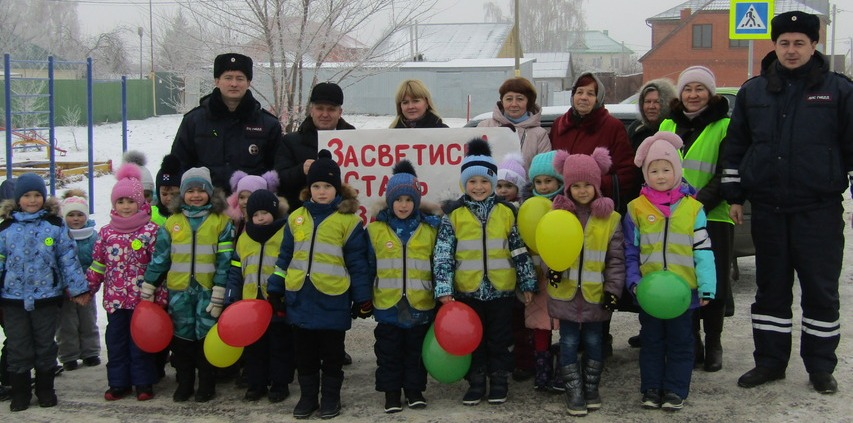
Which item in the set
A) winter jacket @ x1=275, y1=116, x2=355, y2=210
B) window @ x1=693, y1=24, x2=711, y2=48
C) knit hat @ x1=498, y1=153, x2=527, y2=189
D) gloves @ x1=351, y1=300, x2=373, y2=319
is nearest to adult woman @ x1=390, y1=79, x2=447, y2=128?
winter jacket @ x1=275, y1=116, x2=355, y2=210

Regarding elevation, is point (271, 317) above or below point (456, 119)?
below

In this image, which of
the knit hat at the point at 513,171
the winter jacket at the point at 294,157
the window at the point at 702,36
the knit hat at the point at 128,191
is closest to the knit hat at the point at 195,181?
A: the knit hat at the point at 128,191

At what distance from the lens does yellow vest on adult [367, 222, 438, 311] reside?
478cm

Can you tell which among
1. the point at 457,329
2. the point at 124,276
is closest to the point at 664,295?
the point at 457,329

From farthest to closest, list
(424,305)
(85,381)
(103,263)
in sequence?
(85,381)
(103,263)
(424,305)

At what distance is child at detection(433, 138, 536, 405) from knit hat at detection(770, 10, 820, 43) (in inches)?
75.7

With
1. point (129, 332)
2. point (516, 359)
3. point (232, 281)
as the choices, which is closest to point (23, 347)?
point (129, 332)

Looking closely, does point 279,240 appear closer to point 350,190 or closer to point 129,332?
point 350,190

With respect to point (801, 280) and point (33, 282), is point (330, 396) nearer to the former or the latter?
point (33, 282)

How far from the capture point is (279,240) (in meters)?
4.98

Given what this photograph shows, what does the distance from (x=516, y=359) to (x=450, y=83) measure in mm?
34677

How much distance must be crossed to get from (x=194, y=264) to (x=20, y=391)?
1.36 m

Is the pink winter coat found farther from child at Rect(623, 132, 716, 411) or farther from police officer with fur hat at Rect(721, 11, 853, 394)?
police officer with fur hat at Rect(721, 11, 853, 394)

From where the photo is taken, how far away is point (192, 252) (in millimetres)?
5051
